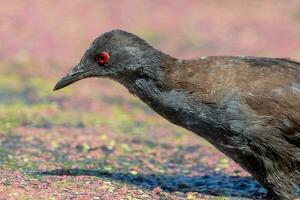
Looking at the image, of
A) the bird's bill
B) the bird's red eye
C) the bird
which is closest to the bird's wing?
the bird

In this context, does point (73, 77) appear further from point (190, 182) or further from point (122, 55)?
point (190, 182)

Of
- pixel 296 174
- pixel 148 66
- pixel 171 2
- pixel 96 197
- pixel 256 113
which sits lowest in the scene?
pixel 96 197

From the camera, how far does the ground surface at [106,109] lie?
26.7ft

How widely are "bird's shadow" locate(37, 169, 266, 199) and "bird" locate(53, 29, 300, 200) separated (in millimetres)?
754

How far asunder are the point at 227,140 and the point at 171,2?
1348cm

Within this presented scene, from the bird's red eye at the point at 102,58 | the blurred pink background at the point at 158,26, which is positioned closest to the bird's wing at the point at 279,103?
the bird's red eye at the point at 102,58

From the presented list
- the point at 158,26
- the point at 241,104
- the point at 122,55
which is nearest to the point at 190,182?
the point at 241,104

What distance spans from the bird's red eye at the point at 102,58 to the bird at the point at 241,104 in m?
0.36

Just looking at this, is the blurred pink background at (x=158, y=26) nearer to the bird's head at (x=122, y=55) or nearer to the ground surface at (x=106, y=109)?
the ground surface at (x=106, y=109)

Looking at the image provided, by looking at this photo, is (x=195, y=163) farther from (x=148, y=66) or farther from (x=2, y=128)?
(x=2, y=128)

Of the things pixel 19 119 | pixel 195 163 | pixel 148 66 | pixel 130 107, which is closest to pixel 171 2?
pixel 130 107

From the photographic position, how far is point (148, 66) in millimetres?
7844

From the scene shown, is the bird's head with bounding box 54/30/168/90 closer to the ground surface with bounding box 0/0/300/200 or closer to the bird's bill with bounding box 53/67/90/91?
the bird's bill with bounding box 53/67/90/91

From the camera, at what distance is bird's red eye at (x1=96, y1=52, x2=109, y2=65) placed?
314 inches
